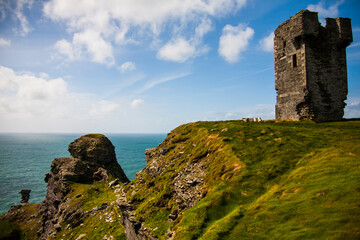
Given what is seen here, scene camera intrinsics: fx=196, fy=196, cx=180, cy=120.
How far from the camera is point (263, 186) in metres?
14.9

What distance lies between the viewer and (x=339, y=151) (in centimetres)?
1523

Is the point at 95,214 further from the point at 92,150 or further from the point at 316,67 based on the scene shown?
the point at 316,67

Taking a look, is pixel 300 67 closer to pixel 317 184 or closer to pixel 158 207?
pixel 317 184

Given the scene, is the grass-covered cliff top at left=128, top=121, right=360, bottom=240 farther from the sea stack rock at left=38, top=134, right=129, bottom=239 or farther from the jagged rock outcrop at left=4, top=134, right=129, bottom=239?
the sea stack rock at left=38, top=134, right=129, bottom=239

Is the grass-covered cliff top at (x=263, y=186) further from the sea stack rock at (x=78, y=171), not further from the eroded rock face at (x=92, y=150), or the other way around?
the eroded rock face at (x=92, y=150)

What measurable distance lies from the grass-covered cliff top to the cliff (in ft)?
0.12

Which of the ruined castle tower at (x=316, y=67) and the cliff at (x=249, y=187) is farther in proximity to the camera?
the ruined castle tower at (x=316, y=67)

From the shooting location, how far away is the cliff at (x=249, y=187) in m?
10.2

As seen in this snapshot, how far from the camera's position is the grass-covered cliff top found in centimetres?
999

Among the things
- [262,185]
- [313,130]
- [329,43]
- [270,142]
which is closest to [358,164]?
[262,185]

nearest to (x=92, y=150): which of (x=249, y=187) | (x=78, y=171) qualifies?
(x=78, y=171)

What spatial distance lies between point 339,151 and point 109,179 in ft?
197

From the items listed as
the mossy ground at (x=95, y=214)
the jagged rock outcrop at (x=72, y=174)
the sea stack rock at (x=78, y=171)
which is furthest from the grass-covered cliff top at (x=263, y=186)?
the sea stack rock at (x=78, y=171)

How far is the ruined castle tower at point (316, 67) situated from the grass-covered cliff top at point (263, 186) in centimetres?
409
